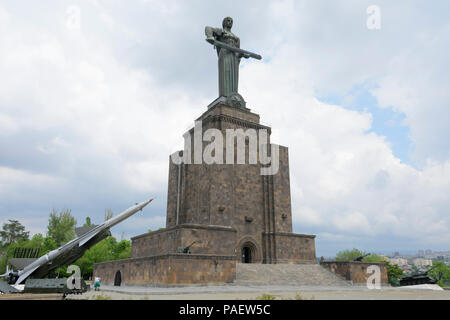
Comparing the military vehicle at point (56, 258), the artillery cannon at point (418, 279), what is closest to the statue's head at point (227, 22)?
the military vehicle at point (56, 258)

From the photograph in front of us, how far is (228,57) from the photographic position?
34.7 meters

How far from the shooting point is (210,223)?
1089 inches

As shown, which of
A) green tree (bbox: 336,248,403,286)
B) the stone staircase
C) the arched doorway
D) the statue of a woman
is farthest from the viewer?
green tree (bbox: 336,248,403,286)

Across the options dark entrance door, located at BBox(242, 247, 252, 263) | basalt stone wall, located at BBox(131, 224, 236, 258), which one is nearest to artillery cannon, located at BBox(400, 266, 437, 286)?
dark entrance door, located at BBox(242, 247, 252, 263)

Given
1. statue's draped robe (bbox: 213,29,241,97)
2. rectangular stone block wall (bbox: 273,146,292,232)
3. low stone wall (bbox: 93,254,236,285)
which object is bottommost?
low stone wall (bbox: 93,254,236,285)

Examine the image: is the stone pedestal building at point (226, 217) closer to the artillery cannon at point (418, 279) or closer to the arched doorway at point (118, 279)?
the arched doorway at point (118, 279)

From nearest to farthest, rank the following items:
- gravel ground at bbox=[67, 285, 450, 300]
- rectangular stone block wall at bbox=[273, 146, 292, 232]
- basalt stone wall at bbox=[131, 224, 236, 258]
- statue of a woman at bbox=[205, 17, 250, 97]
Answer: gravel ground at bbox=[67, 285, 450, 300] < basalt stone wall at bbox=[131, 224, 236, 258] < rectangular stone block wall at bbox=[273, 146, 292, 232] < statue of a woman at bbox=[205, 17, 250, 97]

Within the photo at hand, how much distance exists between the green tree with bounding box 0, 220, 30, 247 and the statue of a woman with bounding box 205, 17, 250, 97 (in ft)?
144

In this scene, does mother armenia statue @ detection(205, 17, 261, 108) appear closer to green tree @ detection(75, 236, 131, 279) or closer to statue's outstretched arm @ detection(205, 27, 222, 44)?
statue's outstretched arm @ detection(205, 27, 222, 44)

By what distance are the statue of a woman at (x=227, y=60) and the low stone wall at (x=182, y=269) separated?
17.4 metres

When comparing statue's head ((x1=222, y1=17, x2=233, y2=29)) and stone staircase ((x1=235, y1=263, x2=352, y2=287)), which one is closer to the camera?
stone staircase ((x1=235, y1=263, x2=352, y2=287))

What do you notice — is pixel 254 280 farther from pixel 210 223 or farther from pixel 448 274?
pixel 448 274

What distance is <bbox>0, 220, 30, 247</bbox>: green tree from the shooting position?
54625mm
